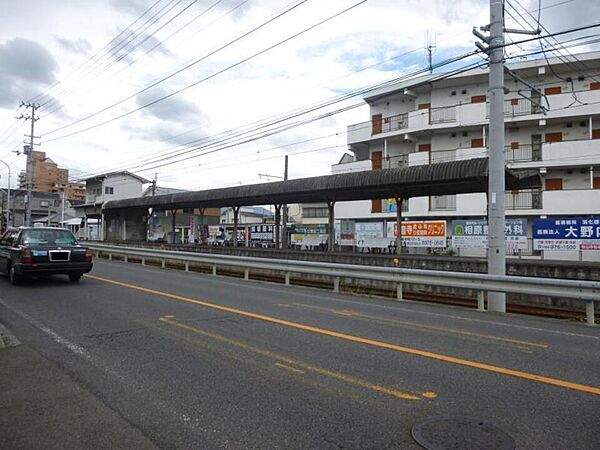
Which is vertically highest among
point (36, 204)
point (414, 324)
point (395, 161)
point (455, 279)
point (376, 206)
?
point (395, 161)

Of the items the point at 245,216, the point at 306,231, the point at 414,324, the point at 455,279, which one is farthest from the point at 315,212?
the point at 414,324

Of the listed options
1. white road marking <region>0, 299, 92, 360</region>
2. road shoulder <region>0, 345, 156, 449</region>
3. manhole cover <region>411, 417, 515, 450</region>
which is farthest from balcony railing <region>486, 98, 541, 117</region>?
road shoulder <region>0, 345, 156, 449</region>

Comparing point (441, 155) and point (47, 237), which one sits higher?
point (441, 155)

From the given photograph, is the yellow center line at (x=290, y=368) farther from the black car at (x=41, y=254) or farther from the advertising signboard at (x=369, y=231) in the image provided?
the advertising signboard at (x=369, y=231)

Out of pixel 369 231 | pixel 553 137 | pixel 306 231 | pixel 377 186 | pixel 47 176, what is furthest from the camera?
pixel 47 176

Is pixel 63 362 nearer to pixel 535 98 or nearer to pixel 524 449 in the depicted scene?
pixel 524 449

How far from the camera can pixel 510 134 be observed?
107 ft

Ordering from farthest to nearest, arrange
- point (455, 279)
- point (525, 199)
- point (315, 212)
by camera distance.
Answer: point (315, 212) → point (525, 199) → point (455, 279)

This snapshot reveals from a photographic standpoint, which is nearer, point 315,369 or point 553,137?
point 315,369

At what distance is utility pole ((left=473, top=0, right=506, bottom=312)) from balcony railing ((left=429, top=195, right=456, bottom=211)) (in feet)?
71.2

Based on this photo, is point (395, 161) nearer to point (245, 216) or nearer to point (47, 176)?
point (245, 216)

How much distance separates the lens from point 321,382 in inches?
189

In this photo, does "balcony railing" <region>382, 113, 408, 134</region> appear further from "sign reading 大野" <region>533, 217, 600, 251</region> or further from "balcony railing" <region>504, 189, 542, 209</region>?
"sign reading 大野" <region>533, 217, 600, 251</region>

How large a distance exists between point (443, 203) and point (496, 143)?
22.4m
